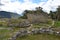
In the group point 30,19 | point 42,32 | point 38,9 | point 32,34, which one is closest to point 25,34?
point 32,34

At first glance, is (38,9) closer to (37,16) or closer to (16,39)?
(37,16)

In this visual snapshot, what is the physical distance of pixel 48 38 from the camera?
71.9 feet

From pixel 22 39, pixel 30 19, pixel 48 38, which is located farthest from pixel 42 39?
pixel 30 19

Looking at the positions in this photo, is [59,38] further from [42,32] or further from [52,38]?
[42,32]

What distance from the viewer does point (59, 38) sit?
22.8 m

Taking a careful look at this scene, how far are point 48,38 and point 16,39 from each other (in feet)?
13.6

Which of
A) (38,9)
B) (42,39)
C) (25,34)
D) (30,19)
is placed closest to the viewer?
(42,39)

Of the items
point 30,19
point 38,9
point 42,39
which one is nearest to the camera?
point 42,39

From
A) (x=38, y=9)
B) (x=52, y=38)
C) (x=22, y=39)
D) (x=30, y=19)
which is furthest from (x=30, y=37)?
(x=38, y=9)

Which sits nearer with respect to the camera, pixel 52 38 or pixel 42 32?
pixel 52 38

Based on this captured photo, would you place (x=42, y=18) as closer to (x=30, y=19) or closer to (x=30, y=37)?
(x=30, y=19)

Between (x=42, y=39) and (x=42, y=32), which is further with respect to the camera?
(x=42, y=32)

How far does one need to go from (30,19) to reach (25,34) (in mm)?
47639

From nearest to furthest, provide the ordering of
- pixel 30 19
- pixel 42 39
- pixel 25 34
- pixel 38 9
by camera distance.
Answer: pixel 42 39 < pixel 25 34 < pixel 30 19 < pixel 38 9
